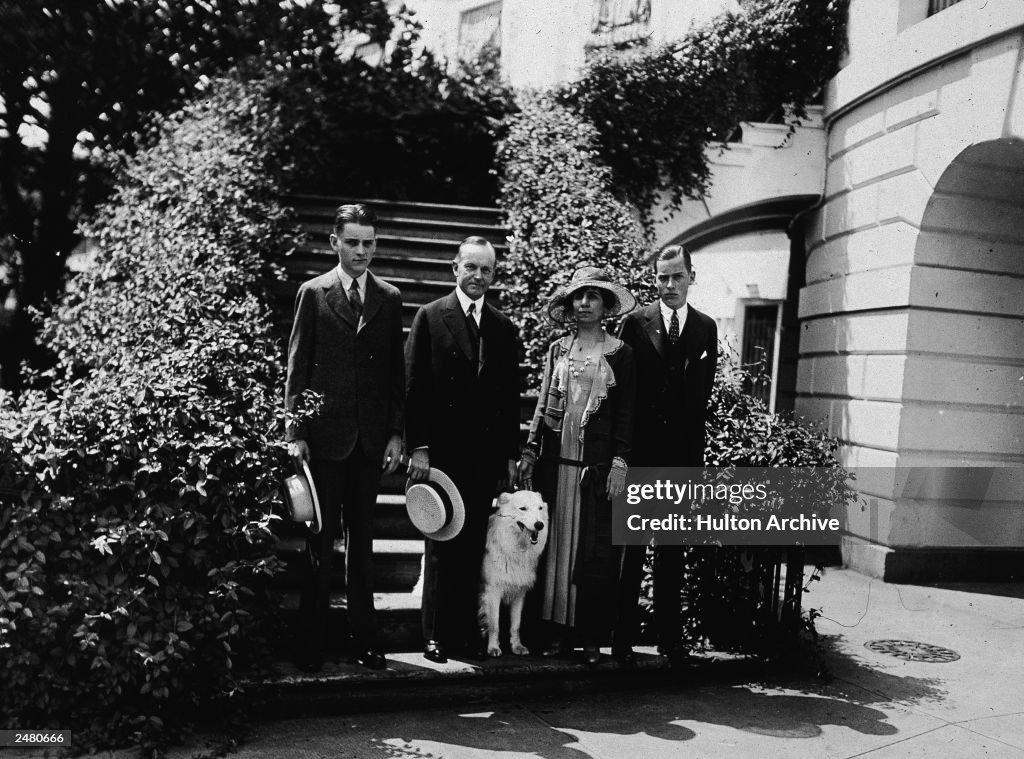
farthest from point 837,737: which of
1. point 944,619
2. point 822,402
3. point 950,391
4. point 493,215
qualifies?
point 493,215

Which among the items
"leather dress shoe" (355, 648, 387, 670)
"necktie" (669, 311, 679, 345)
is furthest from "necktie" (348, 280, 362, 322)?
"necktie" (669, 311, 679, 345)

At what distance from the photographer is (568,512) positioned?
17.2ft

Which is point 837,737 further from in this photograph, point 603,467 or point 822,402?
point 822,402

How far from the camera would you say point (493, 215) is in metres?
10.5

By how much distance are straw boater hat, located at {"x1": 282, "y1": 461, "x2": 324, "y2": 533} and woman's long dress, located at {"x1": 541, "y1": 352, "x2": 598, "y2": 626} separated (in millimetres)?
1401

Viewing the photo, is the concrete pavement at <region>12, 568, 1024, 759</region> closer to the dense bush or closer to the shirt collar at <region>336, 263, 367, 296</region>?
the dense bush

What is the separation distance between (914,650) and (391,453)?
3.94 metres

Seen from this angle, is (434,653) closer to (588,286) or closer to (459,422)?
(459,422)

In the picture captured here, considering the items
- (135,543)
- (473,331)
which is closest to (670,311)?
(473,331)

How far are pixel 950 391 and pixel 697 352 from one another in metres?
4.29

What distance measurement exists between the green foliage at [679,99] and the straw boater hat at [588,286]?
5829mm

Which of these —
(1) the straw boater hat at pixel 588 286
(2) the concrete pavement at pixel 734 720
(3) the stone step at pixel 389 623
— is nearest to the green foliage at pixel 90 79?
(3) the stone step at pixel 389 623

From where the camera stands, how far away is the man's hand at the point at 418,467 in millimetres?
4996

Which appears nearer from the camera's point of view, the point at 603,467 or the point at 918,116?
the point at 603,467
